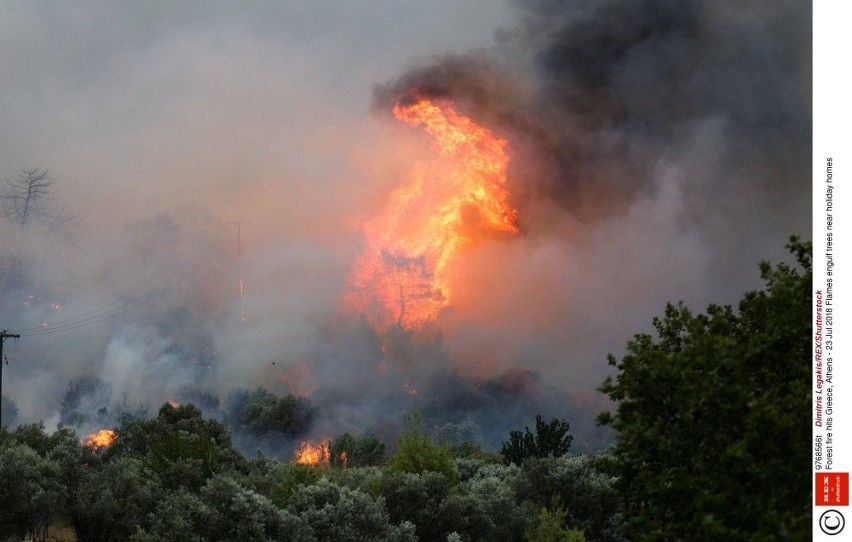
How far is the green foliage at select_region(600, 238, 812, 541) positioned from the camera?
24.3m

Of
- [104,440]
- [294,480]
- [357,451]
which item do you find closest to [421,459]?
[294,480]

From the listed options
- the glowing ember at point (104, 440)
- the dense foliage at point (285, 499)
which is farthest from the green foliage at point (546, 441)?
the glowing ember at point (104, 440)

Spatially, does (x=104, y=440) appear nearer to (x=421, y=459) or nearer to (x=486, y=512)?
(x=421, y=459)

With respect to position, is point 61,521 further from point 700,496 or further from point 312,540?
point 700,496

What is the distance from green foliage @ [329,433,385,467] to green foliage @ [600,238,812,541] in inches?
2724

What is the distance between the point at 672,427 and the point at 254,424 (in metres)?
126

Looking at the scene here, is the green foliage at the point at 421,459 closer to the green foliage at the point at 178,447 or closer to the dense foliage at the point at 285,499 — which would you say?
the dense foliage at the point at 285,499

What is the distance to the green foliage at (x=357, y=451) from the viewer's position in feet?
322

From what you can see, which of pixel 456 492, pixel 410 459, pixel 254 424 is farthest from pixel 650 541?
pixel 254 424

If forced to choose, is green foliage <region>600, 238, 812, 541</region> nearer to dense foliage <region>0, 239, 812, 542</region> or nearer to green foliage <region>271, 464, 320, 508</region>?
dense foliage <region>0, 239, 812, 542</region>

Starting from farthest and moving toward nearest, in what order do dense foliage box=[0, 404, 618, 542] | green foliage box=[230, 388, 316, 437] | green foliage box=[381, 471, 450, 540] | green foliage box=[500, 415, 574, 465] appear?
green foliage box=[230, 388, 316, 437] < green foliage box=[500, 415, 574, 465] < green foliage box=[381, 471, 450, 540] < dense foliage box=[0, 404, 618, 542]

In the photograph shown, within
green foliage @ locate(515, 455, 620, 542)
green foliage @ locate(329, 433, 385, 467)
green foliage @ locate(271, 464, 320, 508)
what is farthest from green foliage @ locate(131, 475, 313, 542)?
green foliage @ locate(329, 433, 385, 467)

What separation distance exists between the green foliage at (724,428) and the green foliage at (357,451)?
227 feet

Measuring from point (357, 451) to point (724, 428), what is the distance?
7947cm
